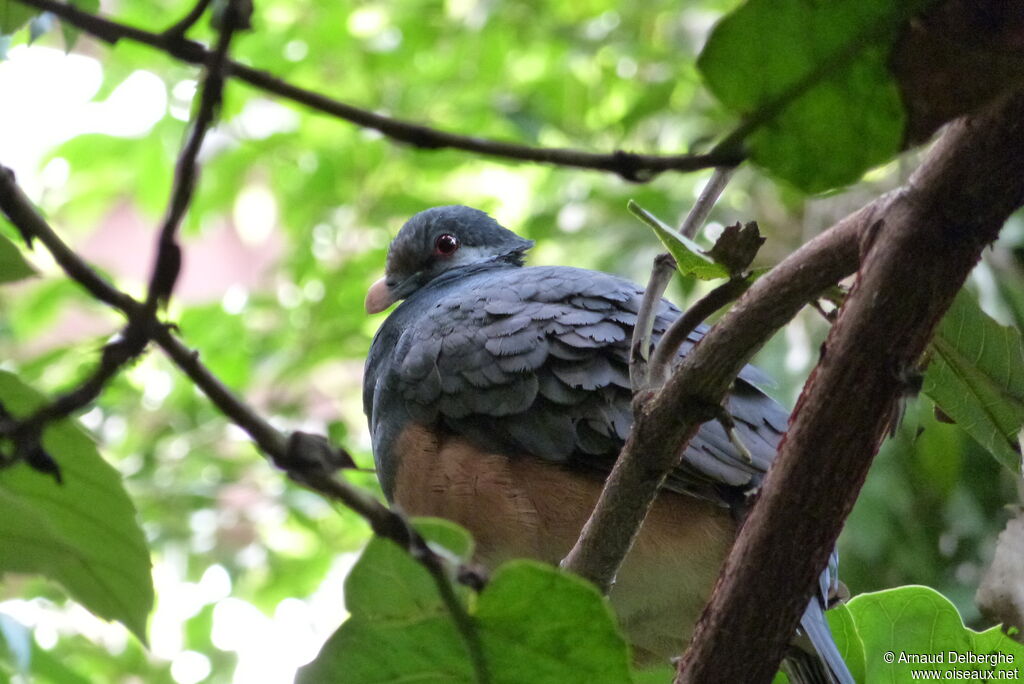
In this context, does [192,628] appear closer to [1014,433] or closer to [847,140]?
[1014,433]

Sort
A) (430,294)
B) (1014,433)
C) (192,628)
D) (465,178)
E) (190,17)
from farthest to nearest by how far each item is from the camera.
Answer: (465,178)
(192,628)
(430,294)
(1014,433)
(190,17)

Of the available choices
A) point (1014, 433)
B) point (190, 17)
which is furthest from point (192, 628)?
point (190, 17)

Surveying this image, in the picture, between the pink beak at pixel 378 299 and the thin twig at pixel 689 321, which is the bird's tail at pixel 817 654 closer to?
the thin twig at pixel 689 321

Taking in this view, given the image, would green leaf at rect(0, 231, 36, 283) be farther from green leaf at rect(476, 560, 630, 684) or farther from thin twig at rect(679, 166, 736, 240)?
thin twig at rect(679, 166, 736, 240)

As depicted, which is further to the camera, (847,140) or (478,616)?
(478,616)

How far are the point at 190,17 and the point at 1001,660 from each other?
156cm

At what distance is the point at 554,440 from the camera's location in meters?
2.16

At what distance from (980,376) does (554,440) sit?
3.14ft

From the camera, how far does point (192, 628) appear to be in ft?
12.7

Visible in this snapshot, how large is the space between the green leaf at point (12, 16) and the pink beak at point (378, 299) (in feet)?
6.27

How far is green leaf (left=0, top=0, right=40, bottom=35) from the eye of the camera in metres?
1.22

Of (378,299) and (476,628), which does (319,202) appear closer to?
(378,299)

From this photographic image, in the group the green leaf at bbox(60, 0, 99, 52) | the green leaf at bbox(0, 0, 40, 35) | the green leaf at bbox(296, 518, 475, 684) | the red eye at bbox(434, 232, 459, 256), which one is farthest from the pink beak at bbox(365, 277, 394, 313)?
the green leaf at bbox(296, 518, 475, 684)

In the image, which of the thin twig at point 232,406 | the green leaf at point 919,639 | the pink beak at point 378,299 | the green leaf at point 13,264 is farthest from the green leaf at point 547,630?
the pink beak at point 378,299
